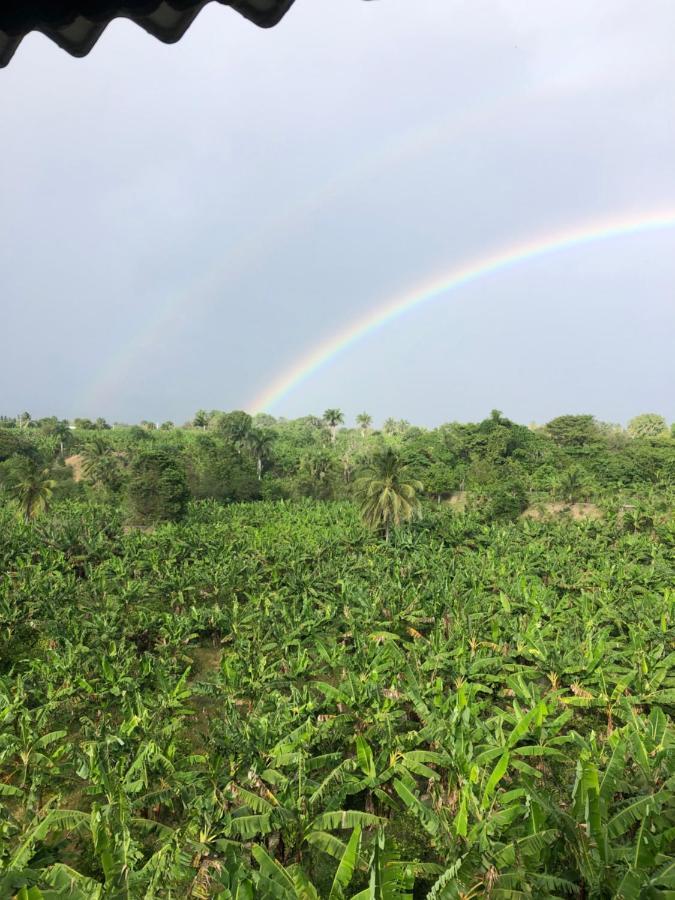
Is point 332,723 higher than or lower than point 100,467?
lower

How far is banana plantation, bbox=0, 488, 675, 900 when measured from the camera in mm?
8812

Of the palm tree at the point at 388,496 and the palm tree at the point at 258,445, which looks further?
the palm tree at the point at 258,445

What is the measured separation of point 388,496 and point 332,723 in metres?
27.9

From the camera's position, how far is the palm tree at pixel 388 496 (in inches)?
1679

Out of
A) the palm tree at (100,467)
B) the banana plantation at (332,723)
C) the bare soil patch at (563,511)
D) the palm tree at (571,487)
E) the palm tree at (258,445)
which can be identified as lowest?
the banana plantation at (332,723)

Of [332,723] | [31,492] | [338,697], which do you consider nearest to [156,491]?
[31,492]

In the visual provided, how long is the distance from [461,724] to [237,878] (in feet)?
26.8

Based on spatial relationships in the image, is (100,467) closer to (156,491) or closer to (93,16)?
(156,491)

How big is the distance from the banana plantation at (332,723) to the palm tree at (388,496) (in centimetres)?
224

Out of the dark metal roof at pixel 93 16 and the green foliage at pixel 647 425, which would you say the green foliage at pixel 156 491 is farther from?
the green foliage at pixel 647 425

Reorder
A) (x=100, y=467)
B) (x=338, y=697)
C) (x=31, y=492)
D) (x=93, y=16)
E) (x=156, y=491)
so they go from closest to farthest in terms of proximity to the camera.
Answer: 1. (x=93, y=16)
2. (x=338, y=697)
3. (x=31, y=492)
4. (x=156, y=491)
5. (x=100, y=467)

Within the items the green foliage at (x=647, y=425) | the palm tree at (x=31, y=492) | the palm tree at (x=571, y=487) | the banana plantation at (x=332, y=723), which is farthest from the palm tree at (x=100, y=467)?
the green foliage at (x=647, y=425)

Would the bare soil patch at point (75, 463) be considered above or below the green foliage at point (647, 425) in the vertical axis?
below

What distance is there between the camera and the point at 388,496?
42.7 meters
